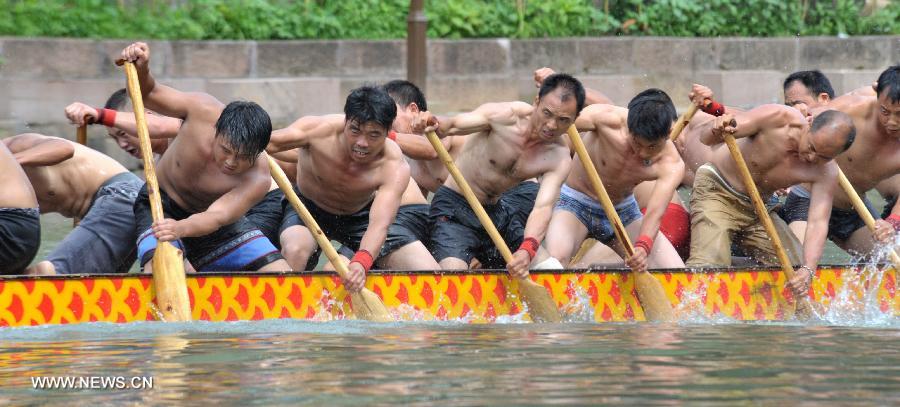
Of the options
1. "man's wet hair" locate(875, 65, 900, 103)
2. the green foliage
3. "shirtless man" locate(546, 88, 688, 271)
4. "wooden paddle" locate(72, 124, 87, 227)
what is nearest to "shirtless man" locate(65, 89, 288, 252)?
"wooden paddle" locate(72, 124, 87, 227)

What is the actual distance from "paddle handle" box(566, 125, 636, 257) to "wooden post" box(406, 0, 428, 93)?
4.91m

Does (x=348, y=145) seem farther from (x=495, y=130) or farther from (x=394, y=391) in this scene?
(x=394, y=391)

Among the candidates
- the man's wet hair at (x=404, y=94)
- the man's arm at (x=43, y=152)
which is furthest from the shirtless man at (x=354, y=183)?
the man's arm at (x=43, y=152)

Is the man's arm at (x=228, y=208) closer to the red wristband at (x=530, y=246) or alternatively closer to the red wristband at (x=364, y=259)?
the red wristband at (x=364, y=259)

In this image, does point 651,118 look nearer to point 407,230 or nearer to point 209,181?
point 407,230

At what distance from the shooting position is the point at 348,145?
8.02 meters

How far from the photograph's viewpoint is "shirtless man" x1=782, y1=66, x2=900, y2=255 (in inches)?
351

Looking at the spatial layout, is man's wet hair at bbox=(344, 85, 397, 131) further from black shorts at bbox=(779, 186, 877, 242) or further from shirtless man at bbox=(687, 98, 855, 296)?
black shorts at bbox=(779, 186, 877, 242)

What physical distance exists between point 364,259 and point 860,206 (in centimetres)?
312

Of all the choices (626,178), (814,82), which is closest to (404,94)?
(626,178)

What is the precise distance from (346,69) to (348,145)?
20.6 ft

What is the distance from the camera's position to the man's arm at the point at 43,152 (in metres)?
8.02

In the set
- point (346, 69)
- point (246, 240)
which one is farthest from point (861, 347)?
point (346, 69)

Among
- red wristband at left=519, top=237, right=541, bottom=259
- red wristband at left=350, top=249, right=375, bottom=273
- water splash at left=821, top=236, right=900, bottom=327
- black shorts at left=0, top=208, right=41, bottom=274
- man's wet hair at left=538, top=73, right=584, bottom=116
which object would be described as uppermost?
man's wet hair at left=538, top=73, right=584, bottom=116
